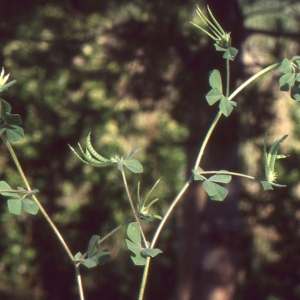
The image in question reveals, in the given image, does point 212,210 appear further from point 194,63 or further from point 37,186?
point 37,186

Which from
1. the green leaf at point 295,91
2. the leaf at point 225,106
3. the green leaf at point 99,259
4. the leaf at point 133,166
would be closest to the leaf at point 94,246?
the green leaf at point 99,259

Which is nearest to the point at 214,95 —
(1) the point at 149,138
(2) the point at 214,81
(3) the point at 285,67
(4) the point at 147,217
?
(2) the point at 214,81

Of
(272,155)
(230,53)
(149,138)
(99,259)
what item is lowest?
(149,138)

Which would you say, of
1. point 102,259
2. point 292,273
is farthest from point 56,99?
point 102,259

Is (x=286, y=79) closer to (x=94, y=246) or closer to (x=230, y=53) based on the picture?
(x=230, y=53)

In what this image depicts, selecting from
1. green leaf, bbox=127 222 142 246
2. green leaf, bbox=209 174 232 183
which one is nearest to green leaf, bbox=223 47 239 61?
green leaf, bbox=209 174 232 183

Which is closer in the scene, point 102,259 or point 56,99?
point 102,259

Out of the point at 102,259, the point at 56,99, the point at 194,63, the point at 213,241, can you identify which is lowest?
the point at 213,241
